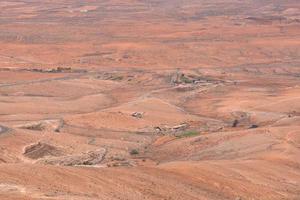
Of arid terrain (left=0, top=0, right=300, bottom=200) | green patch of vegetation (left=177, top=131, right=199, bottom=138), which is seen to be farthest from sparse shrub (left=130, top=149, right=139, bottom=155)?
green patch of vegetation (left=177, top=131, right=199, bottom=138)

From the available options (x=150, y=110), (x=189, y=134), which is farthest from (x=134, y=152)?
(x=150, y=110)

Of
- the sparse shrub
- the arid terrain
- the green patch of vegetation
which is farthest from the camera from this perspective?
the green patch of vegetation

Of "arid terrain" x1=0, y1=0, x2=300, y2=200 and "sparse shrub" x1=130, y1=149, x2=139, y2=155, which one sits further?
"sparse shrub" x1=130, y1=149, x2=139, y2=155

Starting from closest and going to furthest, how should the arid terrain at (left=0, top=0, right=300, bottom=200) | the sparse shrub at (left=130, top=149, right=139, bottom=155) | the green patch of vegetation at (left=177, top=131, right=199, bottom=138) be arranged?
the arid terrain at (left=0, top=0, right=300, bottom=200) < the sparse shrub at (left=130, top=149, right=139, bottom=155) < the green patch of vegetation at (left=177, top=131, right=199, bottom=138)

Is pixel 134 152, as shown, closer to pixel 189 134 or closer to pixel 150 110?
pixel 189 134

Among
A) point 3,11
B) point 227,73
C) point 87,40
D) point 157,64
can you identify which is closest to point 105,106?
point 227,73

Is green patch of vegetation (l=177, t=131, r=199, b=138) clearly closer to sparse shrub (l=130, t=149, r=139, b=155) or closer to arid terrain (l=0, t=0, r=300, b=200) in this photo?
arid terrain (l=0, t=0, r=300, b=200)

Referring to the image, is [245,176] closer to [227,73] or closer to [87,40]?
[227,73]

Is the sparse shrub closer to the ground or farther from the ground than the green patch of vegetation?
farther from the ground

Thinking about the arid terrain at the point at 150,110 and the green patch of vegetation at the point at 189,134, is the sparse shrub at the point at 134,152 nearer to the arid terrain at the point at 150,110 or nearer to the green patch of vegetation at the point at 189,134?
the arid terrain at the point at 150,110
